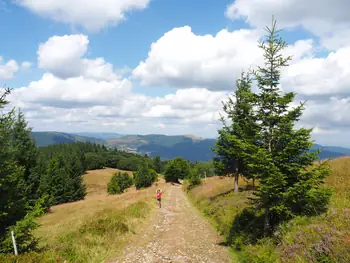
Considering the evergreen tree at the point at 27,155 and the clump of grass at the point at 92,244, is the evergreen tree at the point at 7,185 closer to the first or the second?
the clump of grass at the point at 92,244

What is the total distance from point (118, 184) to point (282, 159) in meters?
82.8

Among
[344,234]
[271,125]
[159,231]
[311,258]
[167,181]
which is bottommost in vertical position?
[167,181]

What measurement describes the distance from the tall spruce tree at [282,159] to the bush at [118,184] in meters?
74.3

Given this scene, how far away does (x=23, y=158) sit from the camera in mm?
31594

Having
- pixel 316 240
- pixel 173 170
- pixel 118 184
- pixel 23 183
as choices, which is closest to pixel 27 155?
pixel 23 183

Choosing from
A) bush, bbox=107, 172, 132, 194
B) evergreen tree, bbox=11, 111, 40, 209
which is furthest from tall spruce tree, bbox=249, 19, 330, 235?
bush, bbox=107, 172, 132, 194

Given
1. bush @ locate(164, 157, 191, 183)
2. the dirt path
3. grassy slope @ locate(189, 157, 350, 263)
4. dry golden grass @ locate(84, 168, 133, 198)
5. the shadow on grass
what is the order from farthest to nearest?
dry golden grass @ locate(84, 168, 133, 198) → bush @ locate(164, 157, 191, 183) → the shadow on grass → the dirt path → grassy slope @ locate(189, 157, 350, 263)

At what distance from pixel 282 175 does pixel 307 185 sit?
1.19m

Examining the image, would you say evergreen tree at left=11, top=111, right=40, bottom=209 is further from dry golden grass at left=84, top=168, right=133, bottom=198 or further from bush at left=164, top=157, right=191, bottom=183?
dry golden grass at left=84, top=168, right=133, bottom=198

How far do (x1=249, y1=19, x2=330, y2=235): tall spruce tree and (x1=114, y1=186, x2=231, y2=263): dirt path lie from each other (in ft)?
12.0

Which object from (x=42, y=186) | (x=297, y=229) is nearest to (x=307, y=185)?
(x=297, y=229)

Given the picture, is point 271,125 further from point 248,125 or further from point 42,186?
point 42,186

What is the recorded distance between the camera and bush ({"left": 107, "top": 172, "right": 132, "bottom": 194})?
271 ft

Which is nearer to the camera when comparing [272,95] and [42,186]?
[272,95]
